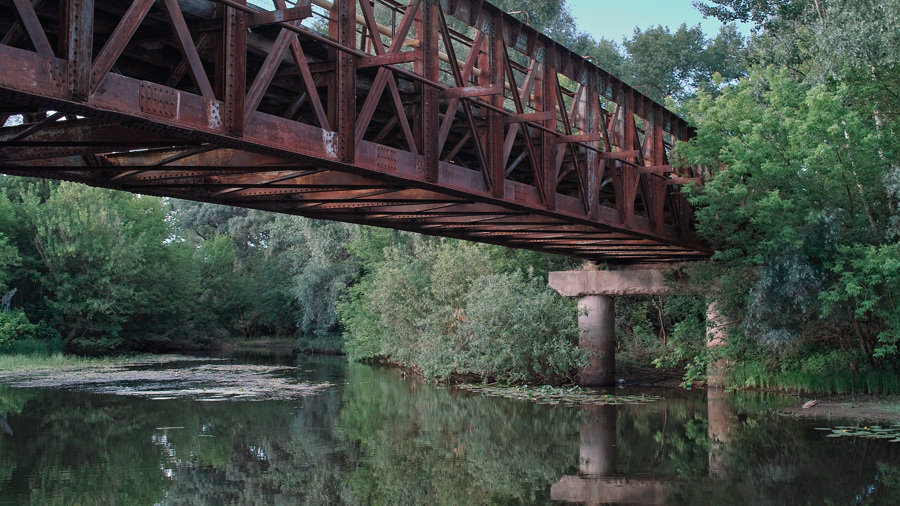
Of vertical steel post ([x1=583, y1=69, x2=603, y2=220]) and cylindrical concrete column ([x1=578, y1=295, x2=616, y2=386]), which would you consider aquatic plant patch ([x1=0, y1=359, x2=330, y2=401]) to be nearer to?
cylindrical concrete column ([x1=578, y1=295, x2=616, y2=386])

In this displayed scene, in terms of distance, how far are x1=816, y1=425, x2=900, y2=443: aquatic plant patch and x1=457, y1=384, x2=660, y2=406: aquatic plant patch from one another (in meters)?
6.23

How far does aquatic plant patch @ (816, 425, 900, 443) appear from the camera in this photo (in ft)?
54.5

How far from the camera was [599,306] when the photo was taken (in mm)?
27781

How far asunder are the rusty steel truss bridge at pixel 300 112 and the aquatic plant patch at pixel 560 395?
5761 millimetres

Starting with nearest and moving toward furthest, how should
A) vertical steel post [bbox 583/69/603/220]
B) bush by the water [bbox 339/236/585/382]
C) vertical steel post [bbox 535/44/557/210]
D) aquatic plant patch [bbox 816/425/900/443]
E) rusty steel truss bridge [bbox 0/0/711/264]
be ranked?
1. rusty steel truss bridge [bbox 0/0/711/264]
2. vertical steel post [bbox 535/44/557/210]
3. aquatic plant patch [bbox 816/425/900/443]
4. vertical steel post [bbox 583/69/603/220]
5. bush by the water [bbox 339/236/585/382]

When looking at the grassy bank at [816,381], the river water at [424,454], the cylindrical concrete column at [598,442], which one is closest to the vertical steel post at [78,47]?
the river water at [424,454]

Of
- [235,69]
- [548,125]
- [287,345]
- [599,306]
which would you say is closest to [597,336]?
Result: [599,306]

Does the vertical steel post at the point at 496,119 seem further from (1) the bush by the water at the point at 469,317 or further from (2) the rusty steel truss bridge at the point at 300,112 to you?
(1) the bush by the water at the point at 469,317

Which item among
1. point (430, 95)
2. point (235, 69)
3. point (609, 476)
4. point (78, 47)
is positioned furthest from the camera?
A: point (609, 476)

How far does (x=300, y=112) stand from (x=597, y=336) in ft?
55.1

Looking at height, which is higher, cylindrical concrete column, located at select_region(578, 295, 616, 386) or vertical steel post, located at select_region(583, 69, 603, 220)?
vertical steel post, located at select_region(583, 69, 603, 220)

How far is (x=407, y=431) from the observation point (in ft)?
58.7

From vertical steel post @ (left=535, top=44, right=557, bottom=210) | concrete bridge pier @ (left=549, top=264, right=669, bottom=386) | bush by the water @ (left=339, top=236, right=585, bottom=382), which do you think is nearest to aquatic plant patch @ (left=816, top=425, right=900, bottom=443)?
vertical steel post @ (left=535, top=44, right=557, bottom=210)

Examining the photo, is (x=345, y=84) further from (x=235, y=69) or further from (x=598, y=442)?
(x=598, y=442)
